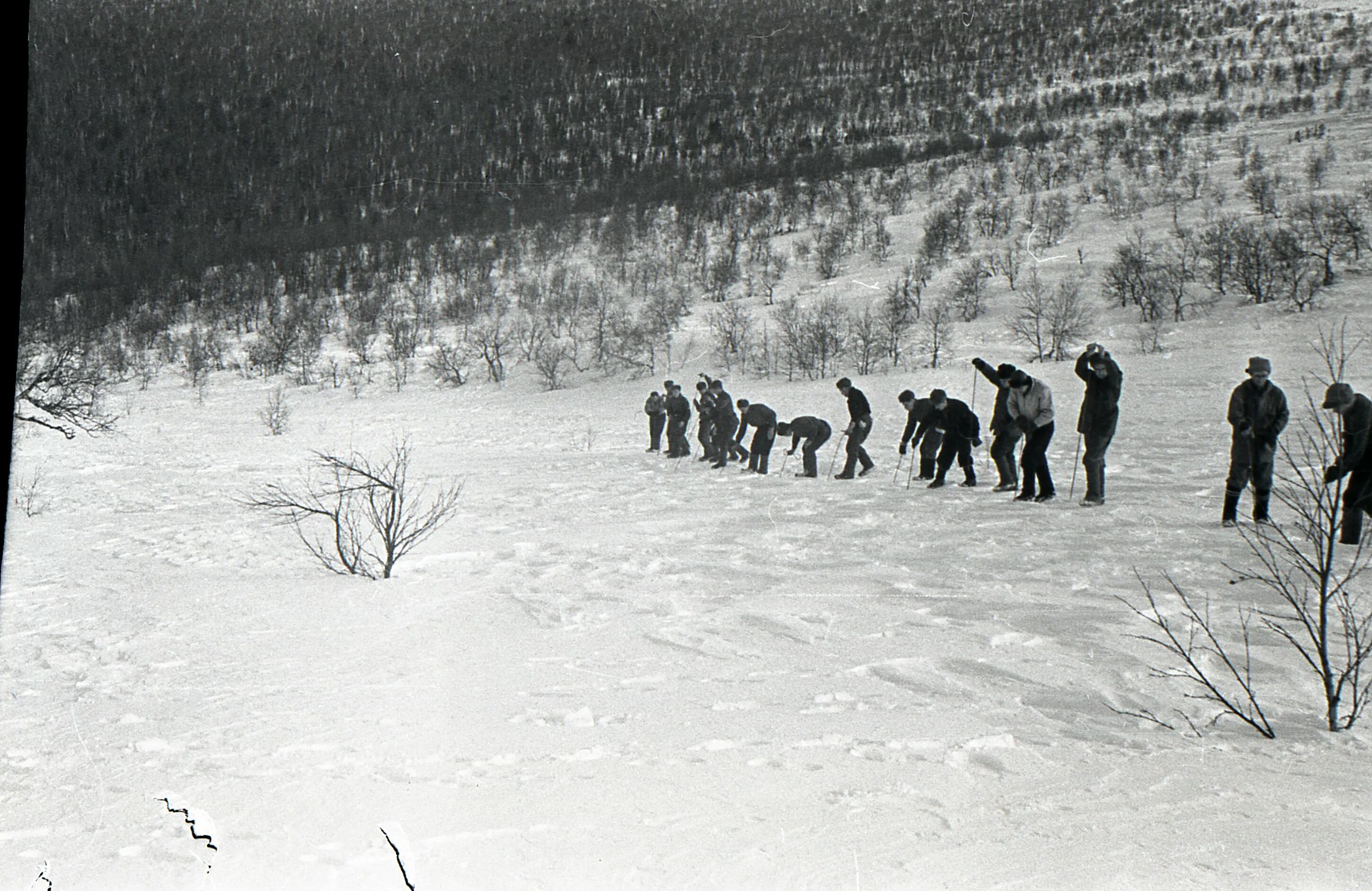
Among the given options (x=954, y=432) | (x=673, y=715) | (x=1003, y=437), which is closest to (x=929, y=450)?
(x=954, y=432)

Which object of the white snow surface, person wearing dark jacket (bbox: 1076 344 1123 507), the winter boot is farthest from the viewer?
person wearing dark jacket (bbox: 1076 344 1123 507)

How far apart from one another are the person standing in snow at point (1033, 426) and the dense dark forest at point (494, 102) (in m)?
8.09

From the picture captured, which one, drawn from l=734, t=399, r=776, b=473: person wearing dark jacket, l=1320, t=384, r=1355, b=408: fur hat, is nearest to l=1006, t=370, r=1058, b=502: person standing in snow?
l=1320, t=384, r=1355, b=408: fur hat

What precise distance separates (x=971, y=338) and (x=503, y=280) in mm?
26224

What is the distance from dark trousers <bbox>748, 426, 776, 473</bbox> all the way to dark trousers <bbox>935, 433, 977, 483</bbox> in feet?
9.14

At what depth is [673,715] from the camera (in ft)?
12.6

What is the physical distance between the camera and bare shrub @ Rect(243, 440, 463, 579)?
7.59 m

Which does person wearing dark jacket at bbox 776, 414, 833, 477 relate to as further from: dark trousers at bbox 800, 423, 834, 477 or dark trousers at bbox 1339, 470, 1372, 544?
dark trousers at bbox 1339, 470, 1372, 544

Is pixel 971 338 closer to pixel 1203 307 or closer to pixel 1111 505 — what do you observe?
pixel 1203 307

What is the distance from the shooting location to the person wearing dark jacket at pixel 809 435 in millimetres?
12336

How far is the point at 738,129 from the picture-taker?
6750 centimetres

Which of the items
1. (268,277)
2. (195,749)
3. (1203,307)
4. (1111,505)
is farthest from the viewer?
(268,277)

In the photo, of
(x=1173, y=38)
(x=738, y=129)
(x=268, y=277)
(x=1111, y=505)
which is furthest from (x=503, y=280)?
(x=1173, y=38)

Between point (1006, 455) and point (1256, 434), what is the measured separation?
291 cm
